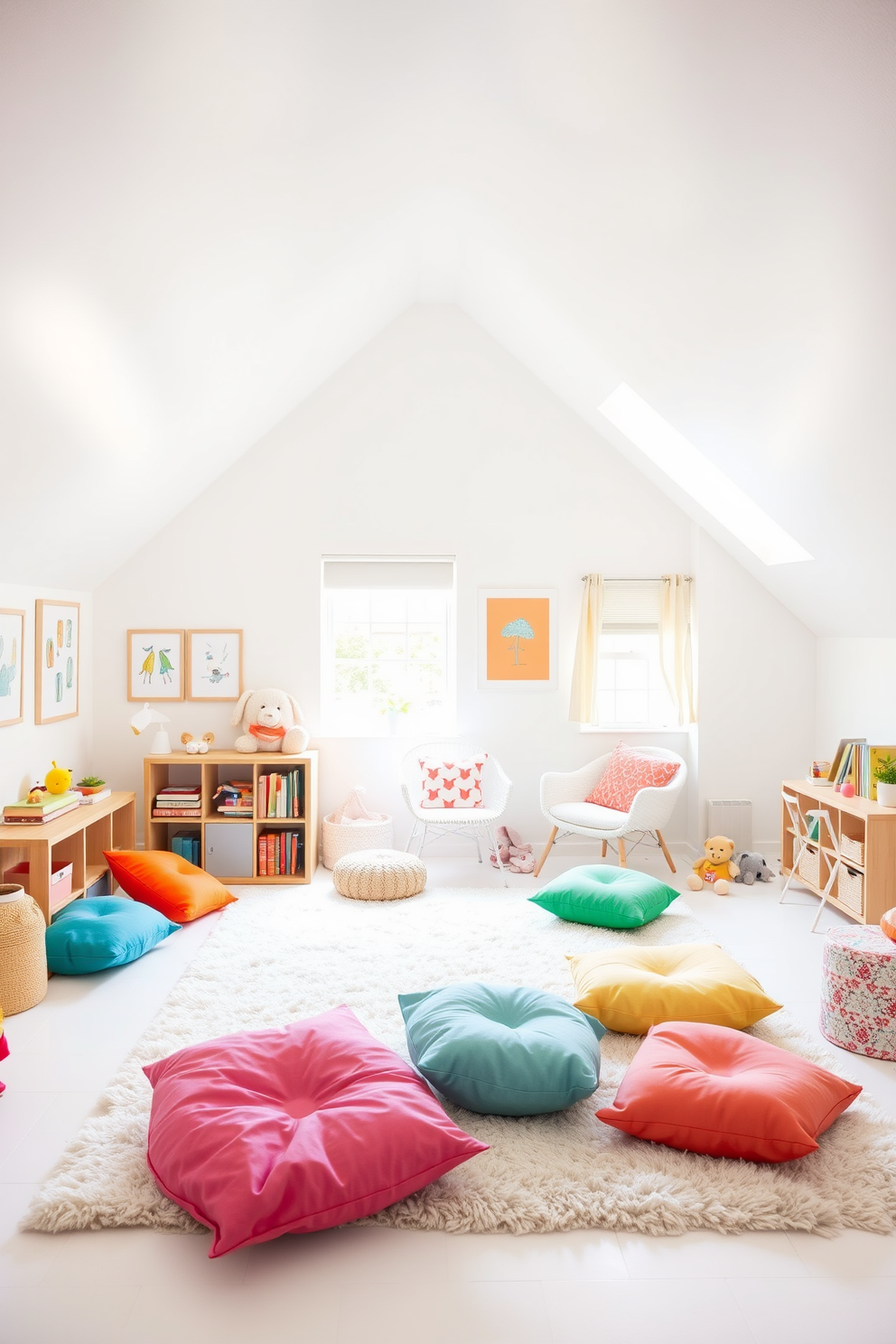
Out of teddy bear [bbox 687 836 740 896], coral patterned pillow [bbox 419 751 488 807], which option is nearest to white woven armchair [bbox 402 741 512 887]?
coral patterned pillow [bbox 419 751 488 807]

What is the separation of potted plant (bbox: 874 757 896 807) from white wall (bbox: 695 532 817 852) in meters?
1.45

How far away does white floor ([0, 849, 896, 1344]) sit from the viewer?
74.0 inches

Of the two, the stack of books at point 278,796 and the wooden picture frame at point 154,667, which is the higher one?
the wooden picture frame at point 154,667

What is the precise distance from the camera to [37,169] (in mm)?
2330

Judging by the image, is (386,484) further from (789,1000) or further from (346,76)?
(789,1000)

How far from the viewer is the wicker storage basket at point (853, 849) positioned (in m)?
4.26

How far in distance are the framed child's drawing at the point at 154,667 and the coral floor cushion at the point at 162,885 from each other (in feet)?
4.27

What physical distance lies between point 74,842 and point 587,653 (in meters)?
3.13

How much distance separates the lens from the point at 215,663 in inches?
223

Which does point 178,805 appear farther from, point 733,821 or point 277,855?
point 733,821

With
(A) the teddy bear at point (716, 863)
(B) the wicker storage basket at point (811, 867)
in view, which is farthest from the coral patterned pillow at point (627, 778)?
(B) the wicker storage basket at point (811, 867)

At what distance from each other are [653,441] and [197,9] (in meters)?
3.55

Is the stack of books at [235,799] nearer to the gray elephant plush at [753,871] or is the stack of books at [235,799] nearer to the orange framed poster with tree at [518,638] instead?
the orange framed poster with tree at [518,638]

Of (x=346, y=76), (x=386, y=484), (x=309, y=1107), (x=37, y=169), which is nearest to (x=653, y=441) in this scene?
(x=386, y=484)
